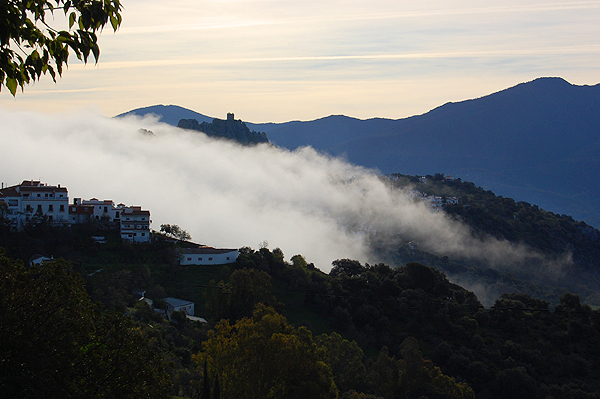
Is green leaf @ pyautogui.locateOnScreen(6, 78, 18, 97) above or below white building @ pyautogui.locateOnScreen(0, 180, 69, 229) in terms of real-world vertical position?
above

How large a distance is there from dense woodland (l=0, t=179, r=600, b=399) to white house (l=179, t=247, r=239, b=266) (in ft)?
4.00

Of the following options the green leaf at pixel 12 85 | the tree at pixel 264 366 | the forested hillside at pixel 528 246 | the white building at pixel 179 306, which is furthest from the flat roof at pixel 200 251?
the forested hillside at pixel 528 246

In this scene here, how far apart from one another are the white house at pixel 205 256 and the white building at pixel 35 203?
1394 centimetres

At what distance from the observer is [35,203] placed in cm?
5734

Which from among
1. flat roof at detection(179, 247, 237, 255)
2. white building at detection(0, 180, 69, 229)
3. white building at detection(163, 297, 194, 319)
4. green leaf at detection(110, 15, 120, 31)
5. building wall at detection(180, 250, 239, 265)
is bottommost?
white building at detection(163, 297, 194, 319)

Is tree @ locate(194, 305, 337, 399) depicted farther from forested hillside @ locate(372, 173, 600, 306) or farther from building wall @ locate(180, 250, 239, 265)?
forested hillside @ locate(372, 173, 600, 306)

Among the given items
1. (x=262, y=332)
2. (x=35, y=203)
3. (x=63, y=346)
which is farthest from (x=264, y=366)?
(x=35, y=203)

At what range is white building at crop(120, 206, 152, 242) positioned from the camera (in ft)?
194

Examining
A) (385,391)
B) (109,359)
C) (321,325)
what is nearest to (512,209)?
(321,325)

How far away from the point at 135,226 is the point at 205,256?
898cm

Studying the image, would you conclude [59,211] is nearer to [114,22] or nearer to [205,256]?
[205,256]

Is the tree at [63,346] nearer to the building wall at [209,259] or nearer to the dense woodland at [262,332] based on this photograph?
the dense woodland at [262,332]

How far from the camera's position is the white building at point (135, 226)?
59.2m

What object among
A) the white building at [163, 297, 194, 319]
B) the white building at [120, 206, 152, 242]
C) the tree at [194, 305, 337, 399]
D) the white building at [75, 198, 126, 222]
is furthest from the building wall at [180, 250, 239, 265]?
the tree at [194, 305, 337, 399]
